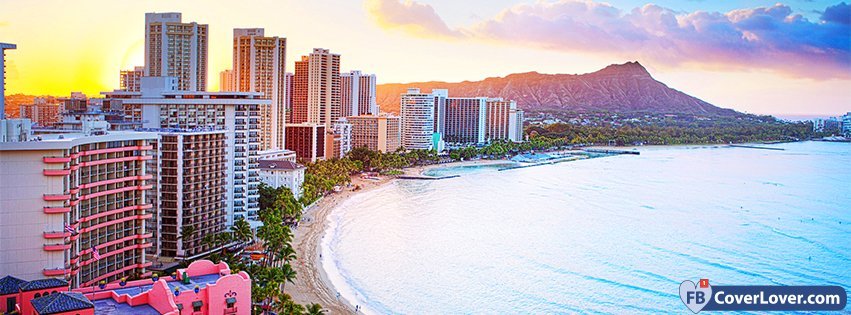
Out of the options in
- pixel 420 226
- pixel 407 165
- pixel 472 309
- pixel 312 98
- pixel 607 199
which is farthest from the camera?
pixel 312 98

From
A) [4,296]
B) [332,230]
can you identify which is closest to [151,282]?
[4,296]

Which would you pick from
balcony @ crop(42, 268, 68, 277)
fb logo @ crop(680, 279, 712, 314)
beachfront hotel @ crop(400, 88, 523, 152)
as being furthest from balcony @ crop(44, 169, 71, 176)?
beachfront hotel @ crop(400, 88, 523, 152)

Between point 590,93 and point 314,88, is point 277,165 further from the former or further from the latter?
point 590,93

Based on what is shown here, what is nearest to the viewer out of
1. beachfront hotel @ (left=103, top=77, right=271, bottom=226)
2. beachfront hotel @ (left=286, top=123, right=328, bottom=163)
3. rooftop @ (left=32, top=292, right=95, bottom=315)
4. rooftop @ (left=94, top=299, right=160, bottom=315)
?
rooftop @ (left=32, top=292, right=95, bottom=315)

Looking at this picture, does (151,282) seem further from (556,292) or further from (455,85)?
(455,85)

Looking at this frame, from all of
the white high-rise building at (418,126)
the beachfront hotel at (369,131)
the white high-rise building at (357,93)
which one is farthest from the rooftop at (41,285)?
the white high-rise building at (357,93)

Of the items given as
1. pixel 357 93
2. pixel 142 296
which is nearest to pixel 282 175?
pixel 142 296

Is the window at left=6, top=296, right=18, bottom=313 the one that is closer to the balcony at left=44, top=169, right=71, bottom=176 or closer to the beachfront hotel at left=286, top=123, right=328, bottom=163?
the balcony at left=44, top=169, right=71, bottom=176
